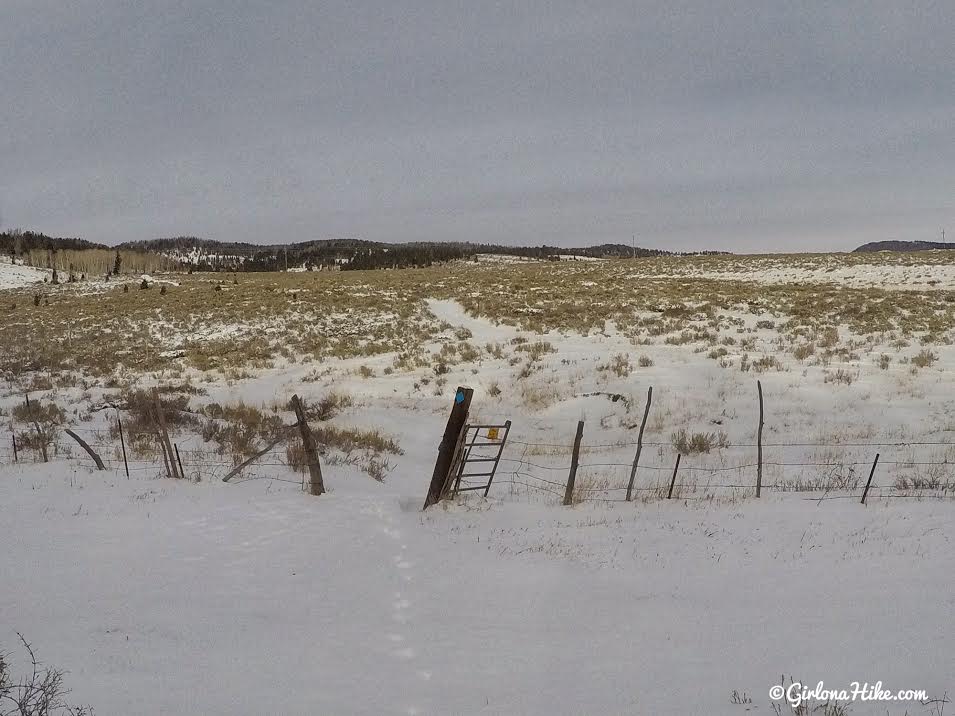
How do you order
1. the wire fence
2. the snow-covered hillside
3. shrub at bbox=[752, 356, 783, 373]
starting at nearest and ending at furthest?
the wire fence
shrub at bbox=[752, 356, 783, 373]
the snow-covered hillside

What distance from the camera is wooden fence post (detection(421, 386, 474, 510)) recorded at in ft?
26.7

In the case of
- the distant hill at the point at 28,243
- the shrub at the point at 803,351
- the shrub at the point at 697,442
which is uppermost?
the distant hill at the point at 28,243

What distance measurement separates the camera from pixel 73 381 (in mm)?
18453

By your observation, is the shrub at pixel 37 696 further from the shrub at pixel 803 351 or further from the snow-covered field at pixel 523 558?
the shrub at pixel 803 351

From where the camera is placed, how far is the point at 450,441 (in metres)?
8.27

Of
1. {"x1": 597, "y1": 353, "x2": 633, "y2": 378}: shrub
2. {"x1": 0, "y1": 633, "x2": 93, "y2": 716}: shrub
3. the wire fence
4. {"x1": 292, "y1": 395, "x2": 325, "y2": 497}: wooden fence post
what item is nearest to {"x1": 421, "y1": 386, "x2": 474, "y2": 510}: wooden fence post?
the wire fence

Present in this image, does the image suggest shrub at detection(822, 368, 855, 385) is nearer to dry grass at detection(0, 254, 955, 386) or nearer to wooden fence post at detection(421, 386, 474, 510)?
dry grass at detection(0, 254, 955, 386)

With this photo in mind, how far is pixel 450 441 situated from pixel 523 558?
2.21 m

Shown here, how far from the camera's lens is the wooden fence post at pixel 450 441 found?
26.7 ft

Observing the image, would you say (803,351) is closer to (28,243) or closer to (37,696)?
(37,696)

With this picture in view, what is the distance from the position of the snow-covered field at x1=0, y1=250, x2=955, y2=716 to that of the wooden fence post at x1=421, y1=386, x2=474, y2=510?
36 centimetres

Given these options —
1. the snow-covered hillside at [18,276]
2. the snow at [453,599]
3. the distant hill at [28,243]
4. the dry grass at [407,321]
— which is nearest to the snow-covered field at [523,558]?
the snow at [453,599]

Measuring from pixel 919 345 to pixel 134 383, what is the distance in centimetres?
2666

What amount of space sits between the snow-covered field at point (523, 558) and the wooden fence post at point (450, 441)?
0.36 m
